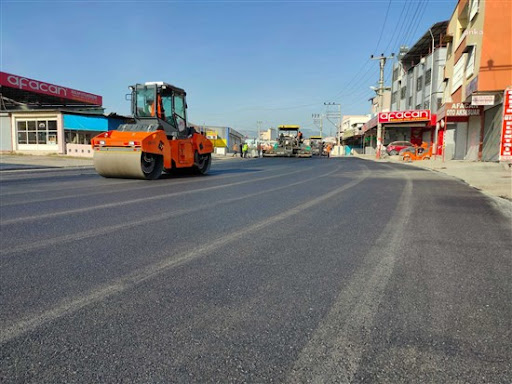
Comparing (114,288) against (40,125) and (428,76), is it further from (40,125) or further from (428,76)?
(428,76)

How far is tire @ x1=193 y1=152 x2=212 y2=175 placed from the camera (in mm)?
14211

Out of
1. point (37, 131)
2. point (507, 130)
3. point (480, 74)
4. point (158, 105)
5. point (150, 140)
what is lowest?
point (150, 140)

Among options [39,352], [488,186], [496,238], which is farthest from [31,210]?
[488,186]

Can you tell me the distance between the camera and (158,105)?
480 inches

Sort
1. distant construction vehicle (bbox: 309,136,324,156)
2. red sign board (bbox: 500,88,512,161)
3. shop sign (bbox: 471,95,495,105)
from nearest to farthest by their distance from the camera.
A: red sign board (bbox: 500,88,512,161) < shop sign (bbox: 471,95,495,105) < distant construction vehicle (bbox: 309,136,324,156)

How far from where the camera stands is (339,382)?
5.95ft

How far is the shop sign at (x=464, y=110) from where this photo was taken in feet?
74.9

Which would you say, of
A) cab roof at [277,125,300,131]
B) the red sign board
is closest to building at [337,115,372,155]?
cab roof at [277,125,300,131]

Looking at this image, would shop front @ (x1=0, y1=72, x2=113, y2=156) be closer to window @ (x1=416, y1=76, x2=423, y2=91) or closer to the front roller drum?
the front roller drum

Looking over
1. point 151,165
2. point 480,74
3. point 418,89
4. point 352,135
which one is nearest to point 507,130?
point 480,74

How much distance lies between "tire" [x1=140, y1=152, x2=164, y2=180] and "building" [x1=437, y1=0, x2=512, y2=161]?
16.1m

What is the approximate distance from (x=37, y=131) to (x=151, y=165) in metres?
22.8

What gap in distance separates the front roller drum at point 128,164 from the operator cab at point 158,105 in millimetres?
1205

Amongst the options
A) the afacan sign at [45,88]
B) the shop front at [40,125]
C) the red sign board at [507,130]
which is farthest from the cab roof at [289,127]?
the red sign board at [507,130]
